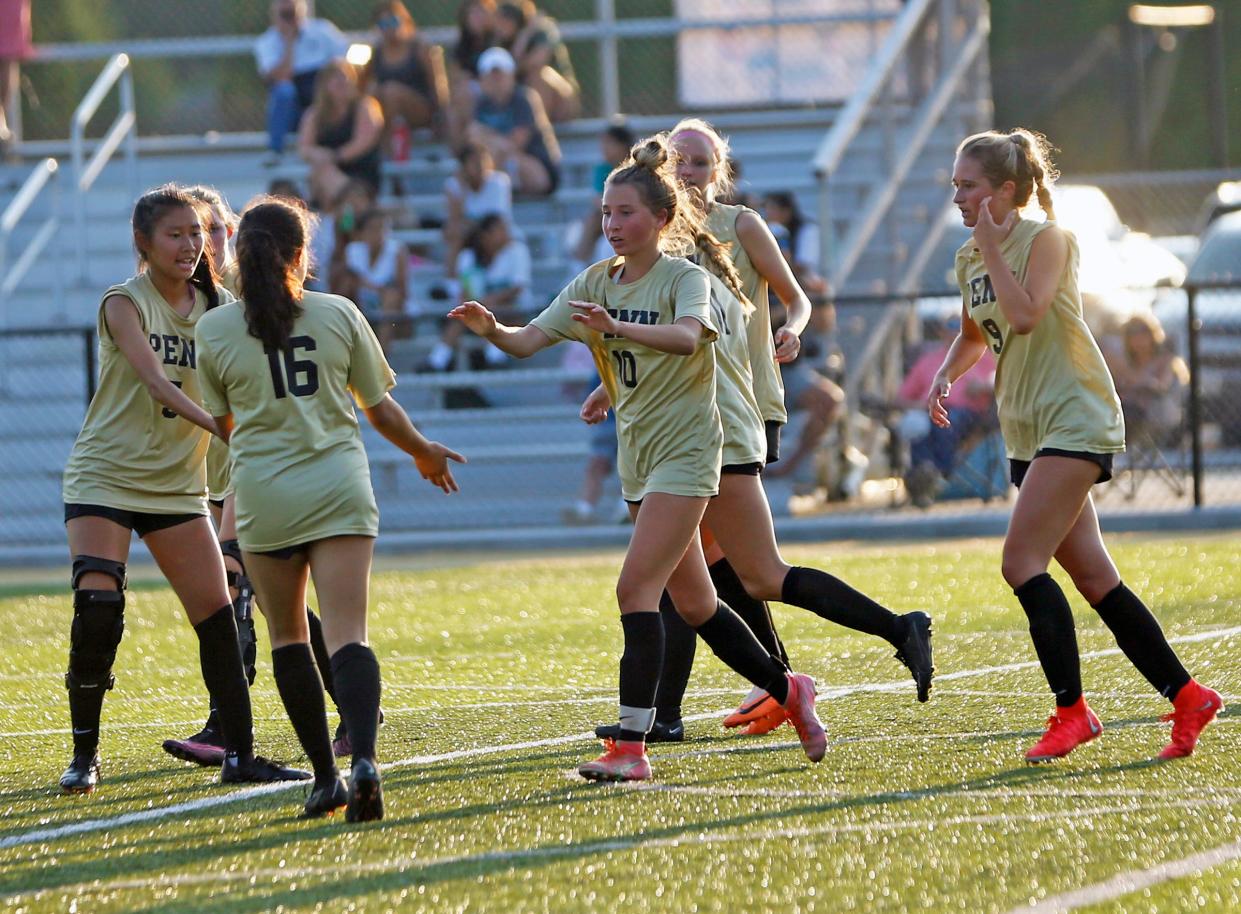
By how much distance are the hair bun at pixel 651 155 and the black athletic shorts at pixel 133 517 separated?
1705 millimetres

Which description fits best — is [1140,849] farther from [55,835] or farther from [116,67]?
[116,67]

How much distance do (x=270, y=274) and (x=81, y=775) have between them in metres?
1.77

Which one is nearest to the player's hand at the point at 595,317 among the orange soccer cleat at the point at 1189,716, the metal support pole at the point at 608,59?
the orange soccer cleat at the point at 1189,716

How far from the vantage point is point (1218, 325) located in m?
18.8

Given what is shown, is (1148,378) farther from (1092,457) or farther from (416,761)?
(416,761)

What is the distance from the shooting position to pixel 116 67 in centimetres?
1772

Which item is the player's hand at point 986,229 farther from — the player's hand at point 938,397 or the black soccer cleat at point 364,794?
the black soccer cleat at point 364,794

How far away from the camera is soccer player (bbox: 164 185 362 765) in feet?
21.8

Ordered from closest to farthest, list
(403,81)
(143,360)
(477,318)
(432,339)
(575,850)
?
(575,850) → (477,318) → (143,360) → (432,339) → (403,81)

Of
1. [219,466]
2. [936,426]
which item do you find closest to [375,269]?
[936,426]

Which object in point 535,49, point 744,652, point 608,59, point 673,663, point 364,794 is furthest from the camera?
point 608,59

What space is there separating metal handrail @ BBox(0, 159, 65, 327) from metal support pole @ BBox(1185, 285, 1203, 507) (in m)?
9.05

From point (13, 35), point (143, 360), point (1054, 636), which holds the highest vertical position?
point (13, 35)

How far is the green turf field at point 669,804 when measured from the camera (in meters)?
4.70
